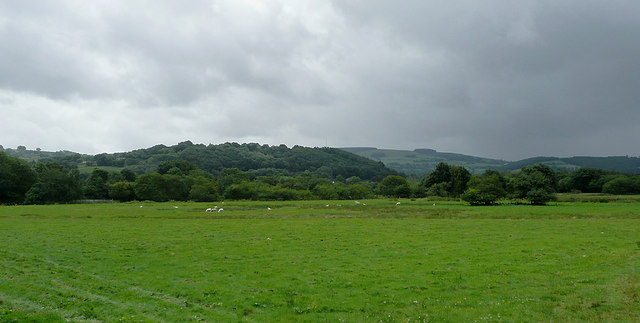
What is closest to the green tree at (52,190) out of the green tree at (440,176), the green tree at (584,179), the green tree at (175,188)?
the green tree at (175,188)

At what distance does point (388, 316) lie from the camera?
11875 mm

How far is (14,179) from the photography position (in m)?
95.6

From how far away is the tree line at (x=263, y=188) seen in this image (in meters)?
78.9

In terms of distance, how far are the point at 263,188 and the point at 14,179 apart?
65646mm

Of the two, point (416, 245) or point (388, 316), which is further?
point (416, 245)

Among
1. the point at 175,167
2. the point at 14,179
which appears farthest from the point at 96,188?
the point at 175,167

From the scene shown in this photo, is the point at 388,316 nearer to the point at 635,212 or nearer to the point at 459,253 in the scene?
the point at 459,253

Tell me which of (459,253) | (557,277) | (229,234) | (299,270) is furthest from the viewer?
(229,234)

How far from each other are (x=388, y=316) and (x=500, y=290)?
5.45 m

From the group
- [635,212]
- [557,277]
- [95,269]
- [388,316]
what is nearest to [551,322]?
[388,316]

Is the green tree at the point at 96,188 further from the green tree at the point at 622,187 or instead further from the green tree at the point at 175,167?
the green tree at the point at 622,187

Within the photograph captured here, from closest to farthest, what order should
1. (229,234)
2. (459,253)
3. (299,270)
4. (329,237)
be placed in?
(299,270), (459,253), (329,237), (229,234)

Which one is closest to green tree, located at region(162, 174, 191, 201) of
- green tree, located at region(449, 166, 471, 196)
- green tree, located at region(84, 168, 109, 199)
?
green tree, located at region(84, 168, 109, 199)

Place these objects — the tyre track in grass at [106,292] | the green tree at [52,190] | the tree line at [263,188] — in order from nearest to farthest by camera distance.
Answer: the tyre track in grass at [106,292], the tree line at [263,188], the green tree at [52,190]
